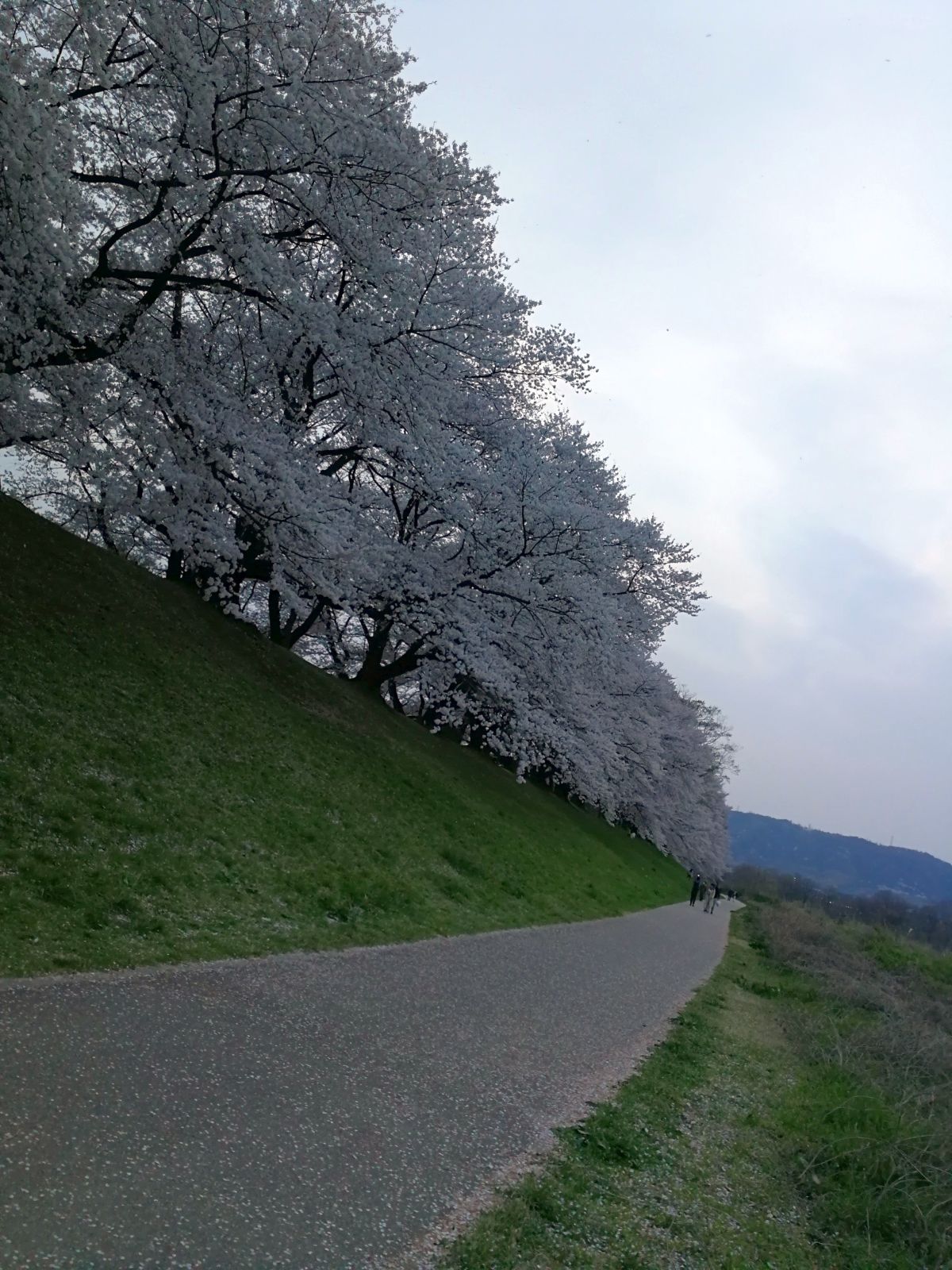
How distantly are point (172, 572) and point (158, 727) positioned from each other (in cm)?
807

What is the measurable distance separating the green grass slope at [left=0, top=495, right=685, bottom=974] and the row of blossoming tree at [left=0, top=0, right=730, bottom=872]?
62.0 inches

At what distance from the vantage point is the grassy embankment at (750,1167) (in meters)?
4.33

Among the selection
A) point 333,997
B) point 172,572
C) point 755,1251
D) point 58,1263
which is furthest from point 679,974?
point 58,1263

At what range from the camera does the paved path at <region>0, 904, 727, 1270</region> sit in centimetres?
337

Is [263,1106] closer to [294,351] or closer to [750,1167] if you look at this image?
[750,1167]

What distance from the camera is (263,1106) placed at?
15.0 ft

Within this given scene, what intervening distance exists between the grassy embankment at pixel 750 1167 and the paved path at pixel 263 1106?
34 centimetres

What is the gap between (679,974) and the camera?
1503 centimetres

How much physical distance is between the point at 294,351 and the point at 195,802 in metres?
8.39

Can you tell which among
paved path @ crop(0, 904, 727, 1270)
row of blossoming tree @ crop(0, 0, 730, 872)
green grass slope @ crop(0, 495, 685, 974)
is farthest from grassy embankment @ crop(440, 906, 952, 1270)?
row of blossoming tree @ crop(0, 0, 730, 872)

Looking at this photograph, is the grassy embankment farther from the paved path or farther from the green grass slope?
the green grass slope

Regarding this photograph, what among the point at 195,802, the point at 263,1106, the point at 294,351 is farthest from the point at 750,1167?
the point at 294,351

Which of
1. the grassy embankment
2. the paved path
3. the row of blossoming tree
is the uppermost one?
the row of blossoming tree

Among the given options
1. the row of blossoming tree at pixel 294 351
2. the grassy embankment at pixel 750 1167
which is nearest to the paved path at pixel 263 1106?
the grassy embankment at pixel 750 1167
